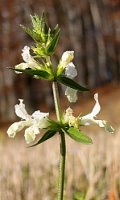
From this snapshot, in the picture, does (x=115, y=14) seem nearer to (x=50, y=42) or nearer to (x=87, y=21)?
(x=87, y=21)

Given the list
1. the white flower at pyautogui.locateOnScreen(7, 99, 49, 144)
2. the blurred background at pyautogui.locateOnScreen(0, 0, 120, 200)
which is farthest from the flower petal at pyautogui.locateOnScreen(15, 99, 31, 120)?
the blurred background at pyautogui.locateOnScreen(0, 0, 120, 200)

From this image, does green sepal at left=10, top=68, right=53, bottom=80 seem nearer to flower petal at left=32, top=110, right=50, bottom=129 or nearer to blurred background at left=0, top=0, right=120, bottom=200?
flower petal at left=32, top=110, right=50, bottom=129

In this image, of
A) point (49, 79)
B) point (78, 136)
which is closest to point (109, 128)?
point (78, 136)

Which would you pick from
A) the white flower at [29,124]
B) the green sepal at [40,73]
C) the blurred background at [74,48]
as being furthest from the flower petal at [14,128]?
the blurred background at [74,48]

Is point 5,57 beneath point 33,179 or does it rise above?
above

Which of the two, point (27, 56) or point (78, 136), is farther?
point (27, 56)

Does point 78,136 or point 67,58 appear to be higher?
point 67,58

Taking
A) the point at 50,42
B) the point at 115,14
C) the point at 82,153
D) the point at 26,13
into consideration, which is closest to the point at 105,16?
the point at 115,14

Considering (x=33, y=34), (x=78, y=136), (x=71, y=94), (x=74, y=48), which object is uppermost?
(x=74, y=48)

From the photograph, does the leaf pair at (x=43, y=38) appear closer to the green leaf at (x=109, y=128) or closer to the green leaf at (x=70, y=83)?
the green leaf at (x=70, y=83)

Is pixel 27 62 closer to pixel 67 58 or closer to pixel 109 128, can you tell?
pixel 67 58
